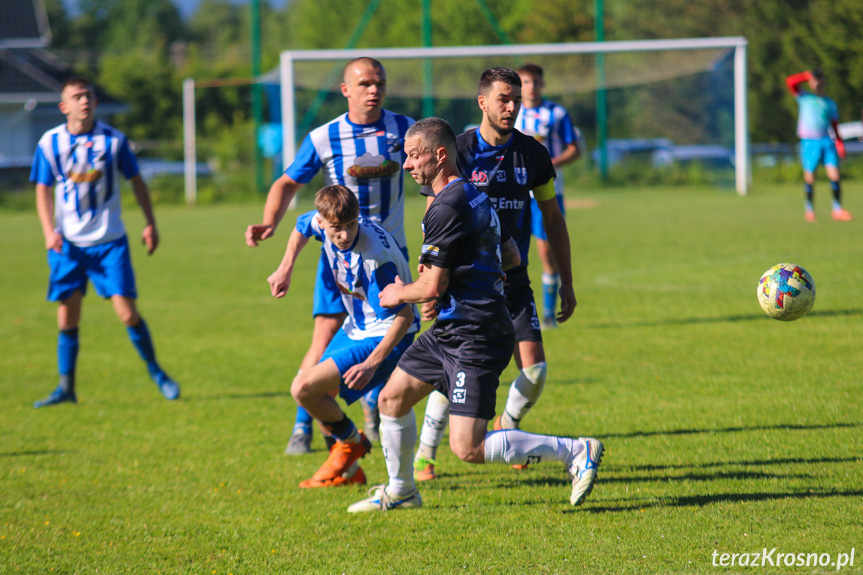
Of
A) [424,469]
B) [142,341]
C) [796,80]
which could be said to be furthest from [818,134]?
[424,469]

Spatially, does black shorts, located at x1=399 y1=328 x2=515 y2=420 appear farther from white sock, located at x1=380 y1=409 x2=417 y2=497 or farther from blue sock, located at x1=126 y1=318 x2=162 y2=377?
blue sock, located at x1=126 y1=318 x2=162 y2=377

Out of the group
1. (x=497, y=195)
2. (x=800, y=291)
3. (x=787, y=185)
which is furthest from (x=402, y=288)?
(x=787, y=185)

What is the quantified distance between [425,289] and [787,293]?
2.24 m

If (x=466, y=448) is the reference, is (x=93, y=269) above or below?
above

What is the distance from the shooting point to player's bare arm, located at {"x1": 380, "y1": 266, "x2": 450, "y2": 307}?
387 centimetres

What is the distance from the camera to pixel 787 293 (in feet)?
16.3

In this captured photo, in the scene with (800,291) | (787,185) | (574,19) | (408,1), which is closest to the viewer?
(800,291)

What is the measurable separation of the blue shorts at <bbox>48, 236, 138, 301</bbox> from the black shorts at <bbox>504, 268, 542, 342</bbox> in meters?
3.56

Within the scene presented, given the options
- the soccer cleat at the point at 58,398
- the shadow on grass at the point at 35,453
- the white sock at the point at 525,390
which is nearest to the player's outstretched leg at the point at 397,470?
the white sock at the point at 525,390

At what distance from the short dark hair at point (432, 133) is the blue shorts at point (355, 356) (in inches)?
44.8

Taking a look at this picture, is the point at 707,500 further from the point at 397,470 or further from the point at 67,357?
the point at 67,357

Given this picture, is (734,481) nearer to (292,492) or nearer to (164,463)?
(292,492)

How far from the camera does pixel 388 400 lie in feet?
14.0

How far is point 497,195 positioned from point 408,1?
49161mm
